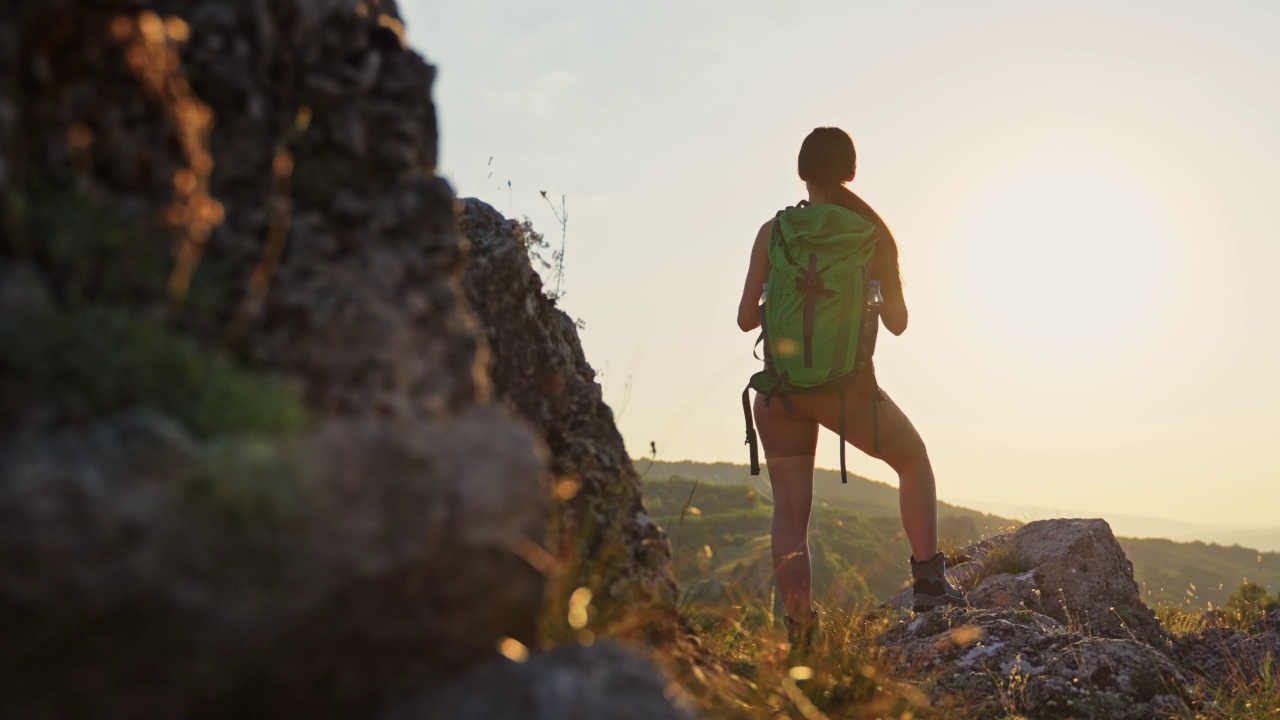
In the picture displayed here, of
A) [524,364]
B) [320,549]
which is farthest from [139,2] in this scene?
[524,364]

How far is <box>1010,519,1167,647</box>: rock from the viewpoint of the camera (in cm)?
754

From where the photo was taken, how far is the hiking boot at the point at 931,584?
560 cm

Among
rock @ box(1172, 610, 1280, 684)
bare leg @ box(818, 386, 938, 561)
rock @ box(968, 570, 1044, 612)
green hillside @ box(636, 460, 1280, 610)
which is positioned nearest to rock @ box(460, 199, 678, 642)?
green hillside @ box(636, 460, 1280, 610)

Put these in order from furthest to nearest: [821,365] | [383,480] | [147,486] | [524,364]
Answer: [821,365] < [524,364] < [383,480] < [147,486]

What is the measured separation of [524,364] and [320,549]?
6.54 ft

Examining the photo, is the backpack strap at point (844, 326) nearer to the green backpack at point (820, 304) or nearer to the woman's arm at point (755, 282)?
the green backpack at point (820, 304)

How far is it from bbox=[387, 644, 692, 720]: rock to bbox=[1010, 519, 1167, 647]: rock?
665 centimetres

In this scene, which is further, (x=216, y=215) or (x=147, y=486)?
(x=216, y=215)

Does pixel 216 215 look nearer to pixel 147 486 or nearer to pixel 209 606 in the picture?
pixel 147 486

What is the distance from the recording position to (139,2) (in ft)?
6.06

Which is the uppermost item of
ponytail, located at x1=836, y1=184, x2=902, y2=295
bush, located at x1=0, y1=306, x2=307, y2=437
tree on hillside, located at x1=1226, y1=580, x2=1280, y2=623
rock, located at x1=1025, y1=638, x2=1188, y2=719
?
ponytail, located at x1=836, y1=184, x2=902, y2=295

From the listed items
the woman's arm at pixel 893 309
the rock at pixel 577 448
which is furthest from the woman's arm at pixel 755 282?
the rock at pixel 577 448

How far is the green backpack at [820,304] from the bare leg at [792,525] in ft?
0.81

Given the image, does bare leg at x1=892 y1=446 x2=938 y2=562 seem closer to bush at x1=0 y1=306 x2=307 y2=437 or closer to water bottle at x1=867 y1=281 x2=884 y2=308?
water bottle at x1=867 y1=281 x2=884 y2=308
